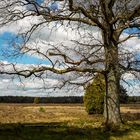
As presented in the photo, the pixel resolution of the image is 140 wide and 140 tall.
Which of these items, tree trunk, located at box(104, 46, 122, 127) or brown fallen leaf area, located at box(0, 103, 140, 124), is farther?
brown fallen leaf area, located at box(0, 103, 140, 124)

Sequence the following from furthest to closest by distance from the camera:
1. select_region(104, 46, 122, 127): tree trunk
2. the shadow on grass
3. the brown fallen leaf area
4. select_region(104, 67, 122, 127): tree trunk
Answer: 1. the brown fallen leaf area
2. select_region(104, 67, 122, 127): tree trunk
3. select_region(104, 46, 122, 127): tree trunk
4. the shadow on grass

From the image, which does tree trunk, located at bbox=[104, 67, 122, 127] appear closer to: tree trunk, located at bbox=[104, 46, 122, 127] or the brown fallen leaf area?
tree trunk, located at bbox=[104, 46, 122, 127]

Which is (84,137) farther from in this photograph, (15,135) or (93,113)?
(93,113)

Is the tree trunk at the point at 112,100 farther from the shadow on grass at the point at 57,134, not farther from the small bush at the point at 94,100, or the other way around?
the small bush at the point at 94,100

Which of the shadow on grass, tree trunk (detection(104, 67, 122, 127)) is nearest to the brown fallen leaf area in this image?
tree trunk (detection(104, 67, 122, 127))

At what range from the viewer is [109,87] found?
27.2 meters

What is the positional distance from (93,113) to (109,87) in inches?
650

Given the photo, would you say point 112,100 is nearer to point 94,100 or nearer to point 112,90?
point 112,90

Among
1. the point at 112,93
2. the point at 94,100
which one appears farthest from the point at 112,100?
the point at 94,100

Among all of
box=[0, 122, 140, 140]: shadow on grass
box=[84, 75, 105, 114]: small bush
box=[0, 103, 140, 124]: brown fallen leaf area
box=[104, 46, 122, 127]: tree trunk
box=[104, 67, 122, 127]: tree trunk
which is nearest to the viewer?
box=[0, 122, 140, 140]: shadow on grass

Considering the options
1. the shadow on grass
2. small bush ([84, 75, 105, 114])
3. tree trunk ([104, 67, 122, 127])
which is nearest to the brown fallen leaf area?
small bush ([84, 75, 105, 114])

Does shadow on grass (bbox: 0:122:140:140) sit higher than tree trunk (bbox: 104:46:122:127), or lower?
lower

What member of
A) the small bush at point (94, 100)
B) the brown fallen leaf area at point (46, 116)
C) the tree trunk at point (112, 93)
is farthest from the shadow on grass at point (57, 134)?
the small bush at point (94, 100)

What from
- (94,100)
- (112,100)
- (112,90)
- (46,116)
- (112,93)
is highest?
(112,90)
